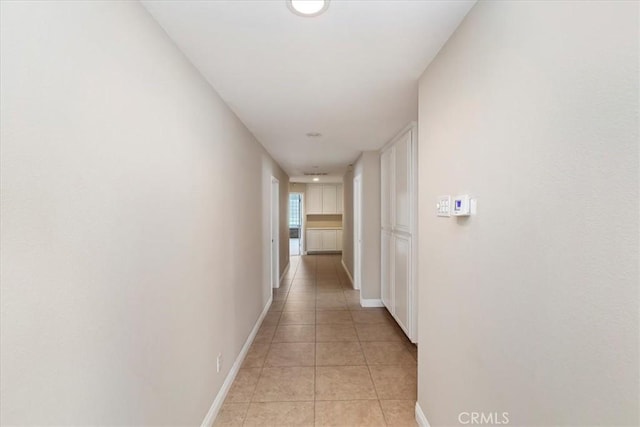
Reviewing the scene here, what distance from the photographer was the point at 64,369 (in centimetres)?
80

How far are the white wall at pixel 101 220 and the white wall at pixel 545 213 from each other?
1.36m

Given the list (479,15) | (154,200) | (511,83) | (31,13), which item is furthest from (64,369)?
(479,15)

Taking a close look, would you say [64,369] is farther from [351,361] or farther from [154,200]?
[351,361]

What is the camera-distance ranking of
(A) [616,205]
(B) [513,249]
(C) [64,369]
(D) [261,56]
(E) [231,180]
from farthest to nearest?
(E) [231,180], (D) [261,56], (B) [513,249], (C) [64,369], (A) [616,205]

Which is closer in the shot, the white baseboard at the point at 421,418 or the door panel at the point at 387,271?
the white baseboard at the point at 421,418

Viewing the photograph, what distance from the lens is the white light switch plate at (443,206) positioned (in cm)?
142

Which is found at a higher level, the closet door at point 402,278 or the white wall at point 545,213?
the white wall at point 545,213

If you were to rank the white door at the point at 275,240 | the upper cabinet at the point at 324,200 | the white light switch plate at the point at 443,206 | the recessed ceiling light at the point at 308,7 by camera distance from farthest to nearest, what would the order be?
1. the upper cabinet at the point at 324,200
2. the white door at the point at 275,240
3. the white light switch plate at the point at 443,206
4. the recessed ceiling light at the point at 308,7

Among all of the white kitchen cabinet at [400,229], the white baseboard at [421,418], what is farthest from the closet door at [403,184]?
the white baseboard at [421,418]

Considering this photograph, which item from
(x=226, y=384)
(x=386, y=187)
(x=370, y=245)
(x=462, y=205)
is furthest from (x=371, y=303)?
(x=462, y=205)

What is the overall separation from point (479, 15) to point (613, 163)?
2.79 ft

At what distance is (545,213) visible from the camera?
82cm

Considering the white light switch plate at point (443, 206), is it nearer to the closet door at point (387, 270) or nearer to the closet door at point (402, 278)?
the closet door at point (402, 278)

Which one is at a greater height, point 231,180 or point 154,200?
point 231,180
